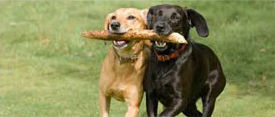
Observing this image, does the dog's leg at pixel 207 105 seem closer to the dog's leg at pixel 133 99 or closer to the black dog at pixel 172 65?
the black dog at pixel 172 65

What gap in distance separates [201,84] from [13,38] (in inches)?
377

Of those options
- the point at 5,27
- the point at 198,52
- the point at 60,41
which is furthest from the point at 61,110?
the point at 5,27

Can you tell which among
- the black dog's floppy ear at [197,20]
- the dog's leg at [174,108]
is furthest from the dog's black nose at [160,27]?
the dog's leg at [174,108]

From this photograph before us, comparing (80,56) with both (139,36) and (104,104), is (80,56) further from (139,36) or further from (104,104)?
(139,36)

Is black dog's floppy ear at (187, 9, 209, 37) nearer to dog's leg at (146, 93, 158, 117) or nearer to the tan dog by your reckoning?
the tan dog

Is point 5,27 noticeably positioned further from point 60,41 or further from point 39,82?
point 39,82

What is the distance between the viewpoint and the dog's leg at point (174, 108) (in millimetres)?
7238

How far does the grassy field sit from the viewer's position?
11.1m

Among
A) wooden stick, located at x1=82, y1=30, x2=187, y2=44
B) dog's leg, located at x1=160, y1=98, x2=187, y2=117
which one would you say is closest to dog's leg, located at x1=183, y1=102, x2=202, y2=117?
dog's leg, located at x1=160, y1=98, x2=187, y2=117

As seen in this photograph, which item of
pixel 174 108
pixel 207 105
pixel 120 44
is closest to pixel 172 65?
pixel 174 108

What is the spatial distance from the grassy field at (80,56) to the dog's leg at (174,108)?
3.00 metres

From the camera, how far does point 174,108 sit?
7.28 metres

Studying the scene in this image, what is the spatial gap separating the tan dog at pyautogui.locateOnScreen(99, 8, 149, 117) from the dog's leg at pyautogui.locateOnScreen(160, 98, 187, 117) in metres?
0.85

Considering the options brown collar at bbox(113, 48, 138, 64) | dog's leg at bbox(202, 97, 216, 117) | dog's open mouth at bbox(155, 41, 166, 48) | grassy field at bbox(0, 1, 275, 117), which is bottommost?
grassy field at bbox(0, 1, 275, 117)
